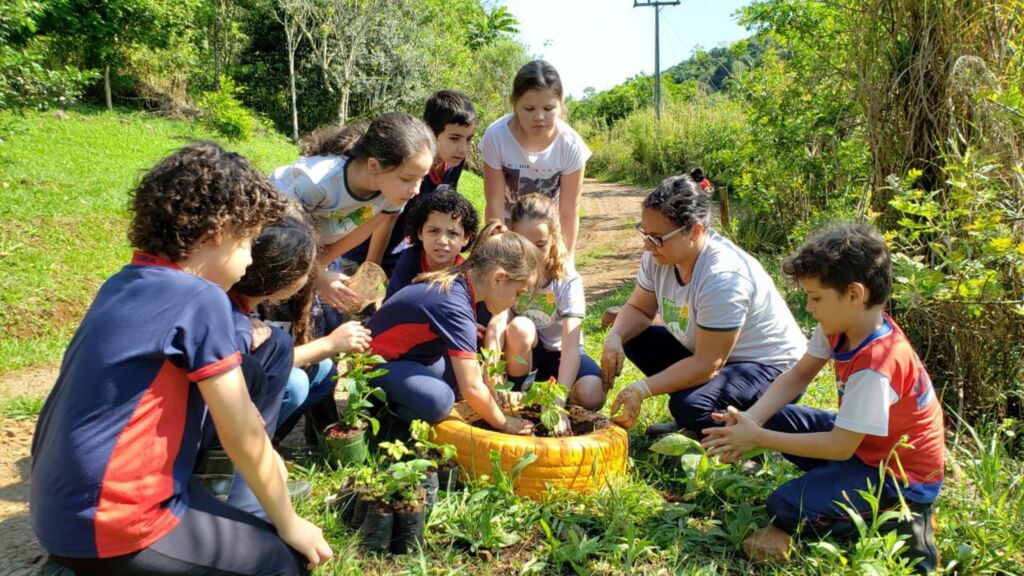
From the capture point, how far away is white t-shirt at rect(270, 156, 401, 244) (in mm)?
3473

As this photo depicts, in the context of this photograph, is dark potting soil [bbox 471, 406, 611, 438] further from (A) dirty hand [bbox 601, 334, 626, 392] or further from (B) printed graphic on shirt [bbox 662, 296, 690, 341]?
(B) printed graphic on shirt [bbox 662, 296, 690, 341]

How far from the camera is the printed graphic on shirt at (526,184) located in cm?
421

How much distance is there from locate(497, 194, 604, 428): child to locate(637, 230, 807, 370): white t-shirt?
17.7 inches

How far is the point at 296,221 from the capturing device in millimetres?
2627

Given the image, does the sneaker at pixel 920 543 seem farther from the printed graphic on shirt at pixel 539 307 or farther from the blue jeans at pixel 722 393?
the printed graphic on shirt at pixel 539 307

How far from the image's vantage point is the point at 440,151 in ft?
13.6

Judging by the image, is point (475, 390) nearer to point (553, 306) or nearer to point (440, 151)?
point (553, 306)

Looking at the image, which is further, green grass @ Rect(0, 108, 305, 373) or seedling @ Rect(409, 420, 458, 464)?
green grass @ Rect(0, 108, 305, 373)

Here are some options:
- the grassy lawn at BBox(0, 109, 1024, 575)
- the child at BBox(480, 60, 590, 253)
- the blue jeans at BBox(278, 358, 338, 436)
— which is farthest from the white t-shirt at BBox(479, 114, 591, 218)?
the blue jeans at BBox(278, 358, 338, 436)

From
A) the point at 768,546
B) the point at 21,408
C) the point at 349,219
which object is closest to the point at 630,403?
the point at 768,546

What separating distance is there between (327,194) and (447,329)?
40.3 inches

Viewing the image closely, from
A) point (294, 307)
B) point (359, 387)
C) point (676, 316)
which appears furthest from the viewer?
point (676, 316)

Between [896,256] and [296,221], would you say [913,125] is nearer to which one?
[896,256]

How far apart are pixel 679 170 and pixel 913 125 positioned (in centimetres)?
1486
